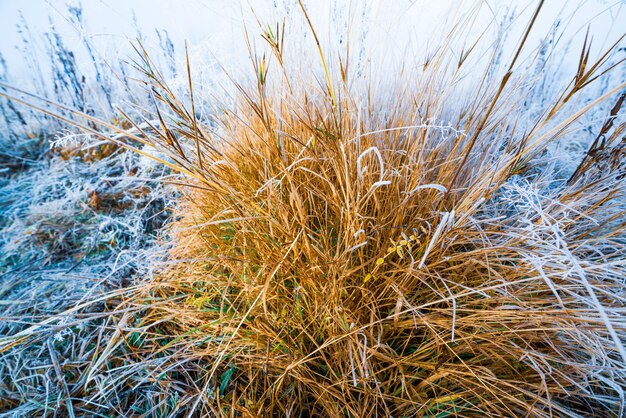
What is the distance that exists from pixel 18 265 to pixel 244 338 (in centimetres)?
132

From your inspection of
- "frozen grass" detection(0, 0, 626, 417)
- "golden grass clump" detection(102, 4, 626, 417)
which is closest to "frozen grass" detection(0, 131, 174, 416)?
"frozen grass" detection(0, 0, 626, 417)

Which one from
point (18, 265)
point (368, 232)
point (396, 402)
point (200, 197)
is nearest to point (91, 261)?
point (18, 265)

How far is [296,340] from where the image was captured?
878mm

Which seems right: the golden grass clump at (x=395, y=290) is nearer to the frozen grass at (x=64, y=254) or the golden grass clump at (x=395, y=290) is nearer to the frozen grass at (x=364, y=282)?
the frozen grass at (x=364, y=282)

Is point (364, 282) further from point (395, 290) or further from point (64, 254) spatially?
point (64, 254)

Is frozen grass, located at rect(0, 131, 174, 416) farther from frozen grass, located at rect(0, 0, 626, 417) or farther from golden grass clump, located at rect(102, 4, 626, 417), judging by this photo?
golden grass clump, located at rect(102, 4, 626, 417)

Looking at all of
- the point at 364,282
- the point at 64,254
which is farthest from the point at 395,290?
the point at 64,254

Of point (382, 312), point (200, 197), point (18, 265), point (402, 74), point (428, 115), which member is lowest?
point (18, 265)

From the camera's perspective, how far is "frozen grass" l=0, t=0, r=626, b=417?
729 millimetres

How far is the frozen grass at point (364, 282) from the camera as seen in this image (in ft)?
2.39

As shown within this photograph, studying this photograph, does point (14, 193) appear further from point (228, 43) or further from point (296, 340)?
point (296, 340)

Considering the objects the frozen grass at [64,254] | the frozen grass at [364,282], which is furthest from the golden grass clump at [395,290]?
the frozen grass at [64,254]

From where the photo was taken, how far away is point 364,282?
0.79 m

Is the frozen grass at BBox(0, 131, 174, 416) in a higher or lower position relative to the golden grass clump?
lower
